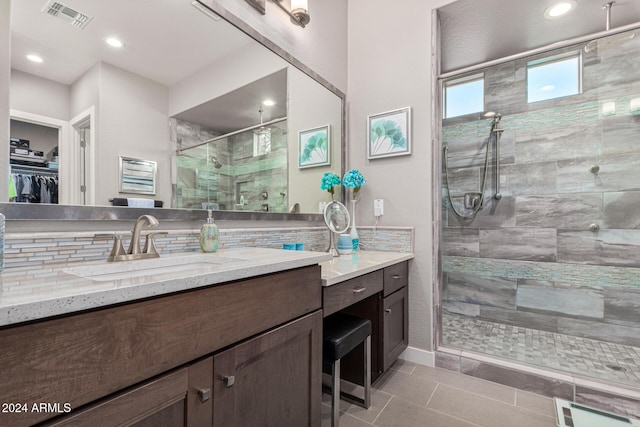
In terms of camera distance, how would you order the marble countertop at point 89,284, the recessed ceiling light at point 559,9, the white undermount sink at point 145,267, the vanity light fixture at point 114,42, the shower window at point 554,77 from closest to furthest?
the marble countertop at point 89,284
the white undermount sink at point 145,267
the vanity light fixture at point 114,42
the recessed ceiling light at point 559,9
the shower window at point 554,77

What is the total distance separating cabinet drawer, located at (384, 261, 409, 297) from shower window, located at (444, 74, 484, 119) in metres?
1.40

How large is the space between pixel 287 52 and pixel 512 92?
2183 mm

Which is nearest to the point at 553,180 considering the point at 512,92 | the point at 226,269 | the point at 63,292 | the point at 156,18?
the point at 512,92

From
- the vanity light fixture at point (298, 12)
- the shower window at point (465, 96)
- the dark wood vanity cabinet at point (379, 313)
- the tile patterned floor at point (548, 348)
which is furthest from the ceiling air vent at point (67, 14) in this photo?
the tile patterned floor at point (548, 348)

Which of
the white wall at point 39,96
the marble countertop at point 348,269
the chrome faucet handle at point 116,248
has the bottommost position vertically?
the marble countertop at point 348,269

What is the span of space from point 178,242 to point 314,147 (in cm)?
122

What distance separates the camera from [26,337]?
48 centimetres

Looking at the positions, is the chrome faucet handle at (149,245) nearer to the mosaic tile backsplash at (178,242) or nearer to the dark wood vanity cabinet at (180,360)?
the mosaic tile backsplash at (178,242)

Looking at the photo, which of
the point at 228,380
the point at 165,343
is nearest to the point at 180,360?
the point at 165,343

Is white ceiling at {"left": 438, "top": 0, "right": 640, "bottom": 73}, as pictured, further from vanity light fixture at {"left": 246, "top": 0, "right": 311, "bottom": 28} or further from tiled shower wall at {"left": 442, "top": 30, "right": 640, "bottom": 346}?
vanity light fixture at {"left": 246, "top": 0, "right": 311, "bottom": 28}

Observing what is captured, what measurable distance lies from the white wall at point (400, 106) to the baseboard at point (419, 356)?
42mm

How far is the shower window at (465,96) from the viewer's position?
8.38 feet

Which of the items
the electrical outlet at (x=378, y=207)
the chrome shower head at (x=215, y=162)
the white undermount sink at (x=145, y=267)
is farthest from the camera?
the electrical outlet at (x=378, y=207)

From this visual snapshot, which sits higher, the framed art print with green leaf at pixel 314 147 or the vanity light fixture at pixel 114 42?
the vanity light fixture at pixel 114 42
